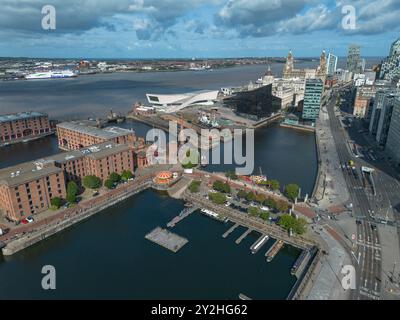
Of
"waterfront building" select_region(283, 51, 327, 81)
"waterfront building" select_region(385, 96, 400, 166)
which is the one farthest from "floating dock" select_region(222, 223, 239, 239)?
"waterfront building" select_region(283, 51, 327, 81)

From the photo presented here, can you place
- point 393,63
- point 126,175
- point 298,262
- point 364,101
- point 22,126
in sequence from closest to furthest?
point 298,262 < point 126,175 < point 22,126 < point 364,101 < point 393,63

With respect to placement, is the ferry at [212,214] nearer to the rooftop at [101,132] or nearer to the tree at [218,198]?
the tree at [218,198]

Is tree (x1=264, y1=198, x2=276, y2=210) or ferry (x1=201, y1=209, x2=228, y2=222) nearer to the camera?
ferry (x1=201, y1=209, x2=228, y2=222)

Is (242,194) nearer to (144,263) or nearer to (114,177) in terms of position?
(144,263)

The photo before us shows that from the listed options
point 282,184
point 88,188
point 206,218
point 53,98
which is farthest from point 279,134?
point 53,98

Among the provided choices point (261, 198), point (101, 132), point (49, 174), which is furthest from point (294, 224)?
point (101, 132)

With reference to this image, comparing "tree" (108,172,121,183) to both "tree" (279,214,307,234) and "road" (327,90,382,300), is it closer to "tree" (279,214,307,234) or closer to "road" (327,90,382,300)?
"tree" (279,214,307,234)
